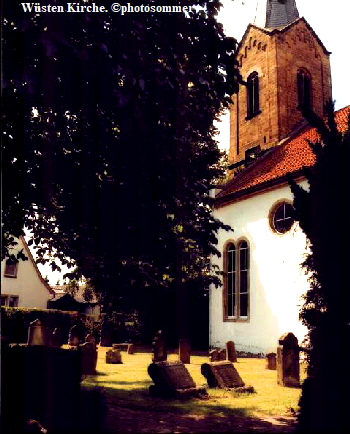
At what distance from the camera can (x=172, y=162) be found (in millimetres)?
7852

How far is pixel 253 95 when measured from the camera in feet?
83.8

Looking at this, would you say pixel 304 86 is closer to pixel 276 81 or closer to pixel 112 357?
pixel 276 81

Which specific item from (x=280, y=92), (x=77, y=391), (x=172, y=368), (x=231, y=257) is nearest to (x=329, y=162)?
(x=77, y=391)

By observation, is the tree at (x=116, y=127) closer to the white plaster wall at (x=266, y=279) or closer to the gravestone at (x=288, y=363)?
the gravestone at (x=288, y=363)

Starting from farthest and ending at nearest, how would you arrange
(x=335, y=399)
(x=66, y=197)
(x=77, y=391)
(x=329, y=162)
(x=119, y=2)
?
(x=66, y=197), (x=119, y=2), (x=329, y=162), (x=77, y=391), (x=335, y=399)

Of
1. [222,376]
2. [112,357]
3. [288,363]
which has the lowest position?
[112,357]

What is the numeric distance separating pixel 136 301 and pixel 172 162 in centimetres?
1790

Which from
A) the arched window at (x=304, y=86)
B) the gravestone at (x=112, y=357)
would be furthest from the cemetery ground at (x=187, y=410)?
the arched window at (x=304, y=86)

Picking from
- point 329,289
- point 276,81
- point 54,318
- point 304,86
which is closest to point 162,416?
point 329,289

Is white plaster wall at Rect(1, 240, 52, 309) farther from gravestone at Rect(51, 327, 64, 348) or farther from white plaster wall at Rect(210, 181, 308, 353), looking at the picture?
white plaster wall at Rect(210, 181, 308, 353)

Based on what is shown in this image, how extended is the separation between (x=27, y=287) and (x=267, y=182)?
82.7 feet

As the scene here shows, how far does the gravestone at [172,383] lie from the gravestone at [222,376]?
709mm

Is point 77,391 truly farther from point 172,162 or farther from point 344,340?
point 172,162

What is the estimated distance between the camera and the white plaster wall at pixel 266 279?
53.2ft
